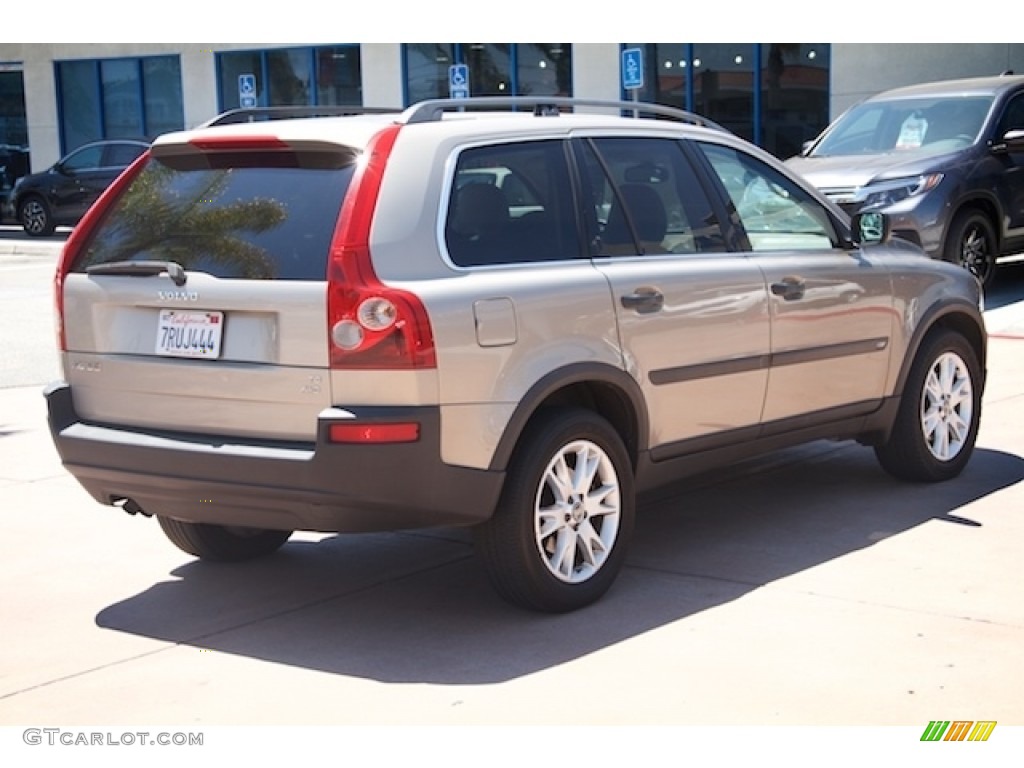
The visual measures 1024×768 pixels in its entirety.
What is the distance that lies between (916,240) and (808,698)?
895cm

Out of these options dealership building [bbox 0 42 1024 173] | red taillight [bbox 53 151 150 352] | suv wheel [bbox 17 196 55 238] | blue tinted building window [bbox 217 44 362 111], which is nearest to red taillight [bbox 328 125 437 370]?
red taillight [bbox 53 151 150 352]

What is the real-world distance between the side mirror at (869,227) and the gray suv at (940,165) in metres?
5.97

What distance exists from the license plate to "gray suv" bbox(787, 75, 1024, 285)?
859cm

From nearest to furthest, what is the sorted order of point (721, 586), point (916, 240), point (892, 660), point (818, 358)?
point (892, 660), point (721, 586), point (818, 358), point (916, 240)

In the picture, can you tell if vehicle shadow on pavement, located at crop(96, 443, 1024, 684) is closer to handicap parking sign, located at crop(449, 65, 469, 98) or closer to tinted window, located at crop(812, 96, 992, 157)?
tinted window, located at crop(812, 96, 992, 157)

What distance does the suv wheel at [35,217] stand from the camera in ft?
87.8

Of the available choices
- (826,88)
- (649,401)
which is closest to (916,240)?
(649,401)

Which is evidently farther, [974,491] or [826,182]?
[826,182]

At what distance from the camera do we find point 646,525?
22.1 ft

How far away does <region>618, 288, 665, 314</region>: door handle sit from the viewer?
5674mm

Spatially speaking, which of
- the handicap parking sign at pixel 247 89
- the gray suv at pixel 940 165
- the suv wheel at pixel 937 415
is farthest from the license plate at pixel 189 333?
the handicap parking sign at pixel 247 89

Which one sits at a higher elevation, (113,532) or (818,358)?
(818,358)

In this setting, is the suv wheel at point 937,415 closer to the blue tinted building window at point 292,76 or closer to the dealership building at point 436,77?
the dealership building at point 436,77

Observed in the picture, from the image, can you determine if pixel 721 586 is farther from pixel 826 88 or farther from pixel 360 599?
pixel 826 88
